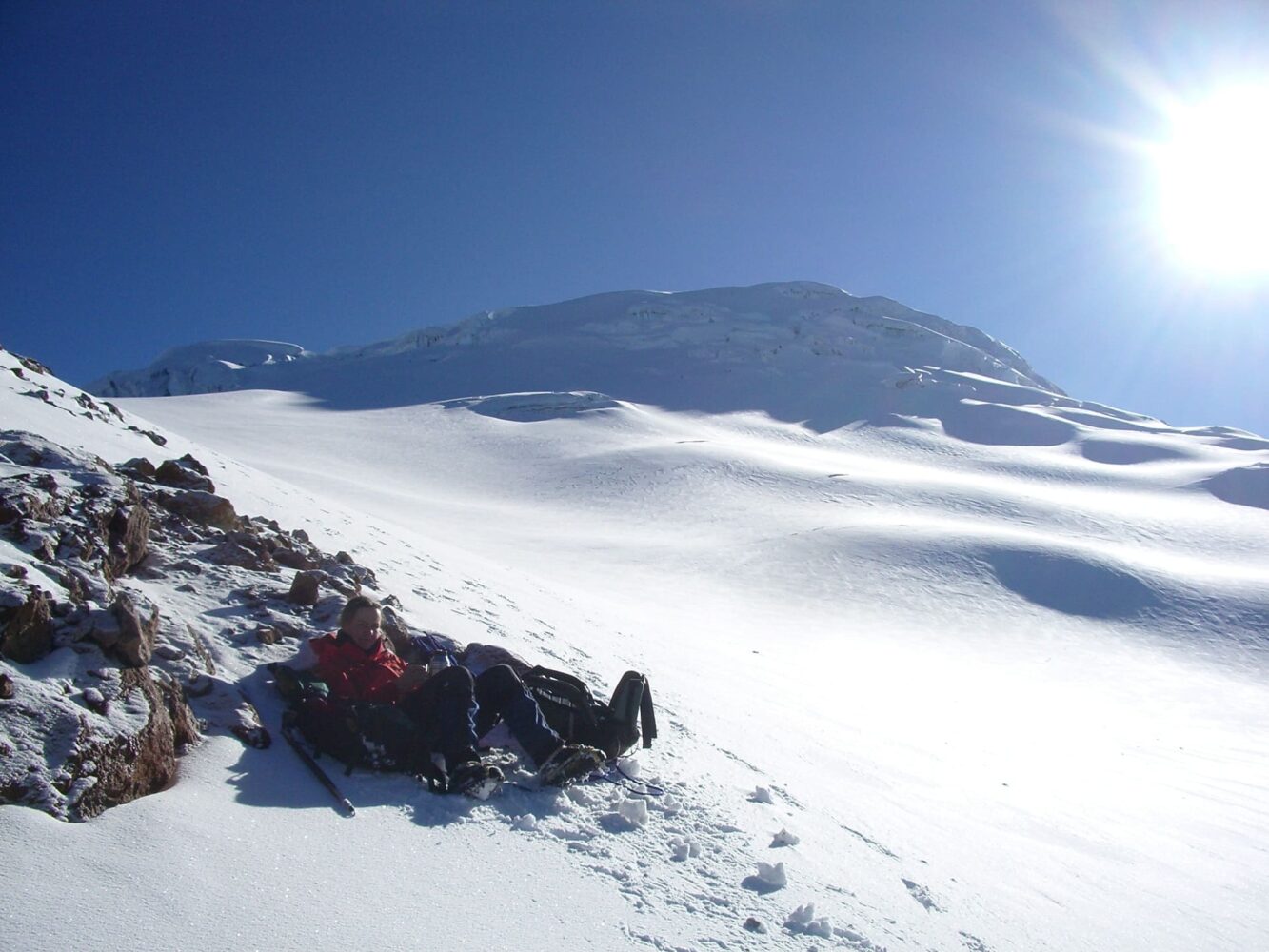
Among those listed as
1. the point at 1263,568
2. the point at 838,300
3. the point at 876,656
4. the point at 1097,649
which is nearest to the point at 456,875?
the point at 876,656

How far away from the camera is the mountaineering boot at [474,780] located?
4.00 meters

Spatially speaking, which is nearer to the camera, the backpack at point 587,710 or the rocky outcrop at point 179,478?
the backpack at point 587,710

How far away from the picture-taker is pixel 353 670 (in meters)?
4.69

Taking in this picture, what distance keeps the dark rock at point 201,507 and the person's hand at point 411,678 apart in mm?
2432

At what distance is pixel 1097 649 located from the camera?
16.6 metres

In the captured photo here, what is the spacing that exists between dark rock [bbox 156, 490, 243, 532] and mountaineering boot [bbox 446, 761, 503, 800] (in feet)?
11.2

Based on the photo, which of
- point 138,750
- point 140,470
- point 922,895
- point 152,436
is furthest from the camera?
point 152,436

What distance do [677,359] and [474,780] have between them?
252 feet

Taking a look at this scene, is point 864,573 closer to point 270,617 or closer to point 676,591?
point 676,591

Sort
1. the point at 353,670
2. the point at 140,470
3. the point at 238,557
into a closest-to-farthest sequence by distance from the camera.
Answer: the point at 353,670 → the point at 238,557 → the point at 140,470

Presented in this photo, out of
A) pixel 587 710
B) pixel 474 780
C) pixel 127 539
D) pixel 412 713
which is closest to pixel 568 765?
pixel 474 780

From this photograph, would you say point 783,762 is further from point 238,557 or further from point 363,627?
point 238,557

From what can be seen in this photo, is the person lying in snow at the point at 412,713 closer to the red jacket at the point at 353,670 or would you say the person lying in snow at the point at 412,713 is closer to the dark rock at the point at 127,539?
the red jacket at the point at 353,670

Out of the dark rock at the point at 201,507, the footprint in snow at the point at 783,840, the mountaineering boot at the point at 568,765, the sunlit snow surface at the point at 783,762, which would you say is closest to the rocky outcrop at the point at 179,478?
the dark rock at the point at 201,507
